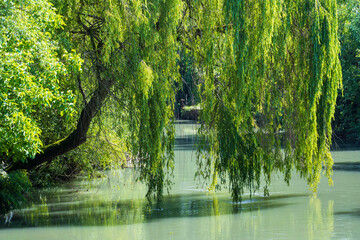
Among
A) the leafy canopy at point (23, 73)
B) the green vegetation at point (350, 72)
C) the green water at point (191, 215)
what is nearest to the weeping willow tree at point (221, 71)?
the green water at point (191, 215)

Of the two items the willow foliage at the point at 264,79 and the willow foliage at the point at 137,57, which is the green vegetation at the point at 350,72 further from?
the willow foliage at the point at 137,57

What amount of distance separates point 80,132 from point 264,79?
13.0 feet

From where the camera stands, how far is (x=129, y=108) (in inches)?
448

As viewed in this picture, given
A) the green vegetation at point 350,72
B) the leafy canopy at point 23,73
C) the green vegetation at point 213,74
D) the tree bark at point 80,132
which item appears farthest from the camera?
the green vegetation at point 350,72

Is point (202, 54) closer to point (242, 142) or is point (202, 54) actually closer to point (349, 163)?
point (242, 142)

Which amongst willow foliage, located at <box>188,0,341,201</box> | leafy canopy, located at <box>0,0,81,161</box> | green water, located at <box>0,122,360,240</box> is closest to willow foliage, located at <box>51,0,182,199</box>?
willow foliage, located at <box>188,0,341,201</box>

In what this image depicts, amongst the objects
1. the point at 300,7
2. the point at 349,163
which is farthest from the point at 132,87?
the point at 349,163

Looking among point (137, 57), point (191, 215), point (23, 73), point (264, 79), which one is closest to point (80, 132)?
point (137, 57)

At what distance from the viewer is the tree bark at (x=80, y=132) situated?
38.0 ft

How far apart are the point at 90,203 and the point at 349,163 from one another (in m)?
10.7

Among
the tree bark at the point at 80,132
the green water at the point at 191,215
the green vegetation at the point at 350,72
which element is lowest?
the green water at the point at 191,215

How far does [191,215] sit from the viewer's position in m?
12.1

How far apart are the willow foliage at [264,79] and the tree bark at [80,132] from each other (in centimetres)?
202

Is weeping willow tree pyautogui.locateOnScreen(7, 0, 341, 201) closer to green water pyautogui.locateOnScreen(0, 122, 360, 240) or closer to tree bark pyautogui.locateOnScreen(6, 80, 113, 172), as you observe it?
tree bark pyautogui.locateOnScreen(6, 80, 113, 172)
